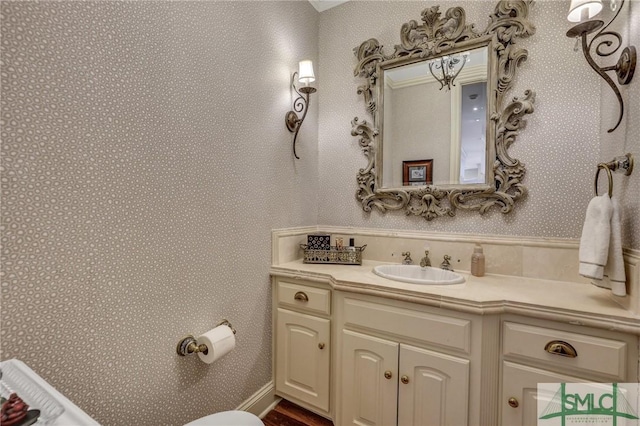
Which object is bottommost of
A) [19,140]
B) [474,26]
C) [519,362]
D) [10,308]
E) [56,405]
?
[519,362]

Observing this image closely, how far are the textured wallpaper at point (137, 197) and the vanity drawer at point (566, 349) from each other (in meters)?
1.27

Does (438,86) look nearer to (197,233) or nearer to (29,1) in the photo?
(197,233)

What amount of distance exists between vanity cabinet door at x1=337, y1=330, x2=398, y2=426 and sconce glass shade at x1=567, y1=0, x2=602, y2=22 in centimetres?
167

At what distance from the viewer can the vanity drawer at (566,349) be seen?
1.00 meters

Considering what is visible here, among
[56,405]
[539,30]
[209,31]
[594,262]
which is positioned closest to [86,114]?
[209,31]

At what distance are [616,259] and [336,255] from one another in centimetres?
130

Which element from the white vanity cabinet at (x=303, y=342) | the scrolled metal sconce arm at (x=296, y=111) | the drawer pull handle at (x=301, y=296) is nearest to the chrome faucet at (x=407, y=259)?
the white vanity cabinet at (x=303, y=342)

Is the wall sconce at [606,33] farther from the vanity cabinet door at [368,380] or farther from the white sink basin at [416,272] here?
the vanity cabinet door at [368,380]

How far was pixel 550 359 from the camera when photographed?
42.7 inches

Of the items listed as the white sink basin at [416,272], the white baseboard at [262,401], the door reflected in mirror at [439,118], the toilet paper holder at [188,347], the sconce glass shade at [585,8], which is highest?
the sconce glass shade at [585,8]

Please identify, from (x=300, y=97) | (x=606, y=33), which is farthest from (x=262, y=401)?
(x=606, y=33)

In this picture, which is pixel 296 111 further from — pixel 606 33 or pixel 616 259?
pixel 616 259

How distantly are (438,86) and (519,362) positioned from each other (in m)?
1.55

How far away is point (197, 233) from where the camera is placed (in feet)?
4.26
